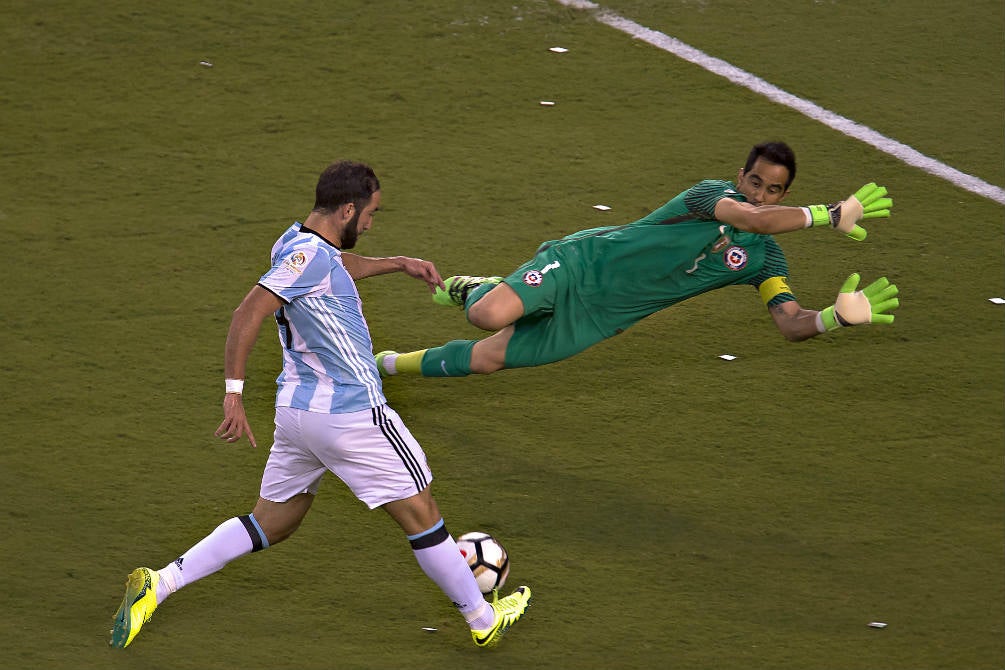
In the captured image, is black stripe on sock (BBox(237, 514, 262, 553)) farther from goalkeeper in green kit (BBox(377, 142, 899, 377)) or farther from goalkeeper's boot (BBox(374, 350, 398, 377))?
goalkeeper's boot (BBox(374, 350, 398, 377))

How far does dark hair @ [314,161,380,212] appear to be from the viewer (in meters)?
5.38

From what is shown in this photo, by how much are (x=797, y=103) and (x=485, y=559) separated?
17.2 feet

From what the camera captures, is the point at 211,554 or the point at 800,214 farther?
the point at 800,214

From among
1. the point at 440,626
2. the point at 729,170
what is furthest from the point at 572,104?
the point at 440,626

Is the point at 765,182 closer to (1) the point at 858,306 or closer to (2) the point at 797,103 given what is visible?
(1) the point at 858,306

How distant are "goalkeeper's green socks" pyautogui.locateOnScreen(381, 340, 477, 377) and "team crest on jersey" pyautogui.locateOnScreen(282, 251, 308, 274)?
1855 millimetres

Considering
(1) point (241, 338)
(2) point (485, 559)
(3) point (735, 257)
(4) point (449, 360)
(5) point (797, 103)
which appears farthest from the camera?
(5) point (797, 103)

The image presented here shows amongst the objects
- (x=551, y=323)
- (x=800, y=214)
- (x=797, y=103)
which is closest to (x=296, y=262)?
(x=551, y=323)

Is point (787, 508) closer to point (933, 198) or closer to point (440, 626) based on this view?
point (440, 626)

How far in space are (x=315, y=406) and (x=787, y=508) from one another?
2290 millimetres

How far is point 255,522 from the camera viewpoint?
18.4 feet

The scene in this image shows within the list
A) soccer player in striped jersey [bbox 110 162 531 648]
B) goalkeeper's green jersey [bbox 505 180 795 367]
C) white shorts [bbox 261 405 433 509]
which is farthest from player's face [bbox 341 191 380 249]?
goalkeeper's green jersey [bbox 505 180 795 367]

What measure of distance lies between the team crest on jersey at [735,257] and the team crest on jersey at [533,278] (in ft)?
2.74

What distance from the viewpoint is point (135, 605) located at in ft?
18.0
